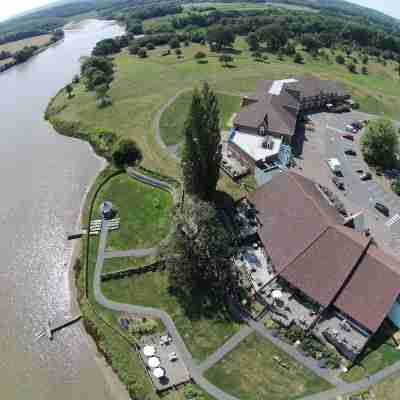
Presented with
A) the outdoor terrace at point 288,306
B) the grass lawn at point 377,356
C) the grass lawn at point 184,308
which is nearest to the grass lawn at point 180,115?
the grass lawn at point 184,308

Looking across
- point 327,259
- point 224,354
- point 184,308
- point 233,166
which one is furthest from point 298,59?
point 224,354

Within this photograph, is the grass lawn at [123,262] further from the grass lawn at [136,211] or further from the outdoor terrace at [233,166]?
the outdoor terrace at [233,166]

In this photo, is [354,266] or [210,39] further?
[210,39]

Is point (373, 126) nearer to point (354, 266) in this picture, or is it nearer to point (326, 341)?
point (354, 266)

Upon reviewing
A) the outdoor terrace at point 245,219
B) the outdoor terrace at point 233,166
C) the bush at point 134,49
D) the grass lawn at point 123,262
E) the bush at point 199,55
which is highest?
the bush at point 134,49

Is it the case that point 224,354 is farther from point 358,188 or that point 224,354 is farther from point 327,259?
point 358,188

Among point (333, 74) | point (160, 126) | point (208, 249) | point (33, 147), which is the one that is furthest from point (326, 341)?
point (333, 74)

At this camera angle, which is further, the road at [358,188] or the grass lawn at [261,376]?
the road at [358,188]
